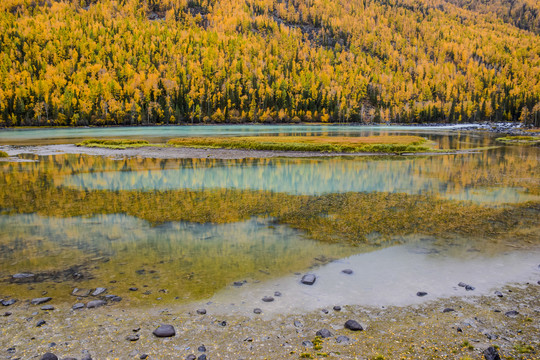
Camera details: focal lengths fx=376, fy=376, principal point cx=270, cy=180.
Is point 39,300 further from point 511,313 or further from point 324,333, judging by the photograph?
point 511,313

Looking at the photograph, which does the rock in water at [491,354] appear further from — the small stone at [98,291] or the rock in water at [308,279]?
the small stone at [98,291]

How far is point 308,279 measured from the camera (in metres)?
10.1

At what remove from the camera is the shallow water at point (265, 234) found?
10.0m

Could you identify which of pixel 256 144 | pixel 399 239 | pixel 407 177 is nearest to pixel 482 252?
pixel 399 239

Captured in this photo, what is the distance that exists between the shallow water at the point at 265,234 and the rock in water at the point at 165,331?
1427 millimetres

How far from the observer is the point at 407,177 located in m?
29.3

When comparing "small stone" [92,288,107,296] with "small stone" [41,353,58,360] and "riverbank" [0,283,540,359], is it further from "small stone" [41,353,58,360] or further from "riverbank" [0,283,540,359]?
"small stone" [41,353,58,360]

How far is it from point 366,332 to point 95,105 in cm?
18031

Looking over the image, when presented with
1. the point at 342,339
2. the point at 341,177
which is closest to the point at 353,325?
the point at 342,339

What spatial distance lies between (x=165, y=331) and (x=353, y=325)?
383 centimetres

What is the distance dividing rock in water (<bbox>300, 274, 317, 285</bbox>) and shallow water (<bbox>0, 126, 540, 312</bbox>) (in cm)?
22

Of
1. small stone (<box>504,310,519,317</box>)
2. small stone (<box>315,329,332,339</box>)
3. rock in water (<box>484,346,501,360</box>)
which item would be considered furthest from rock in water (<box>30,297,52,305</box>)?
small stone (<box>504,310,519,317</box>)

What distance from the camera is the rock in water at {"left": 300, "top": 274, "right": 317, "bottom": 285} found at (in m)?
10.0

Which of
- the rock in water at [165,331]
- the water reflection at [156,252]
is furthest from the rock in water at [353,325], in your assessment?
the rock in water at [165,331]
